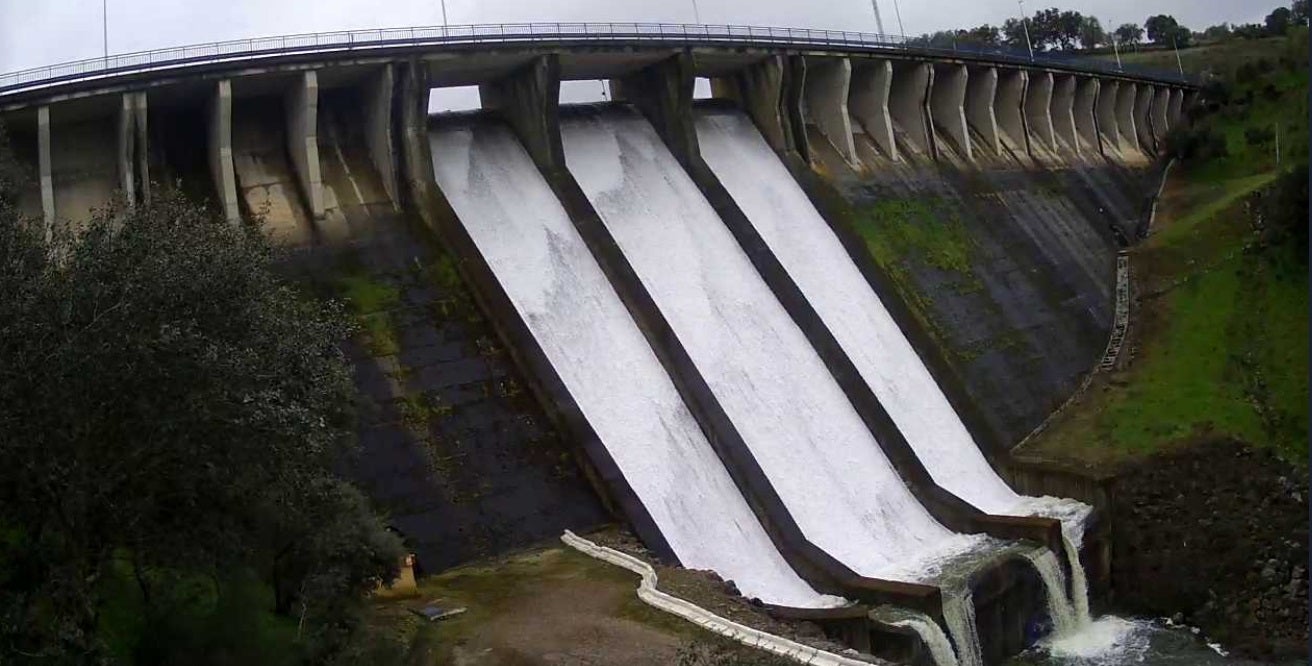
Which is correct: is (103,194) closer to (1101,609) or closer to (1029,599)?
(1029,599)

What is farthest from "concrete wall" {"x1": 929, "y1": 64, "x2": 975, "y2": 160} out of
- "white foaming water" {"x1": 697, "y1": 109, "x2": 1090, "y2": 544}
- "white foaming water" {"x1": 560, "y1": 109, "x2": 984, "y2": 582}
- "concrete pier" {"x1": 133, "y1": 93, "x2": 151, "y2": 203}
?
"concrete pier" {"x1": 133, "y1": 93, "x2": 151, "y2": 203}

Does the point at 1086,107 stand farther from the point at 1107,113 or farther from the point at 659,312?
the point at 659,312

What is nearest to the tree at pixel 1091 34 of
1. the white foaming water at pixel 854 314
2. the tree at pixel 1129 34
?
the tree at pixel 1129 34

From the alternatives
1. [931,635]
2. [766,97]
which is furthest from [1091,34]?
[931,635]

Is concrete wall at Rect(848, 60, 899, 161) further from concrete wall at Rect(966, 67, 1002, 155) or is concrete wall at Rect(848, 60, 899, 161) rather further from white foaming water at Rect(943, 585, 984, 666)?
white foaming water at Rect(943, 585, 984, 666)

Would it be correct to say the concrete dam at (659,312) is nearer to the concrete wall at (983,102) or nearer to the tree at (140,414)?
the tree at (140,414)

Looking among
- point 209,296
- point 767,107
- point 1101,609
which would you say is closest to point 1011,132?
point 767,107

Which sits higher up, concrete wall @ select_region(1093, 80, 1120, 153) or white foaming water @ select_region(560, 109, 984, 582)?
concrete wall @ select_region(1093, 80, 1120, 153)
